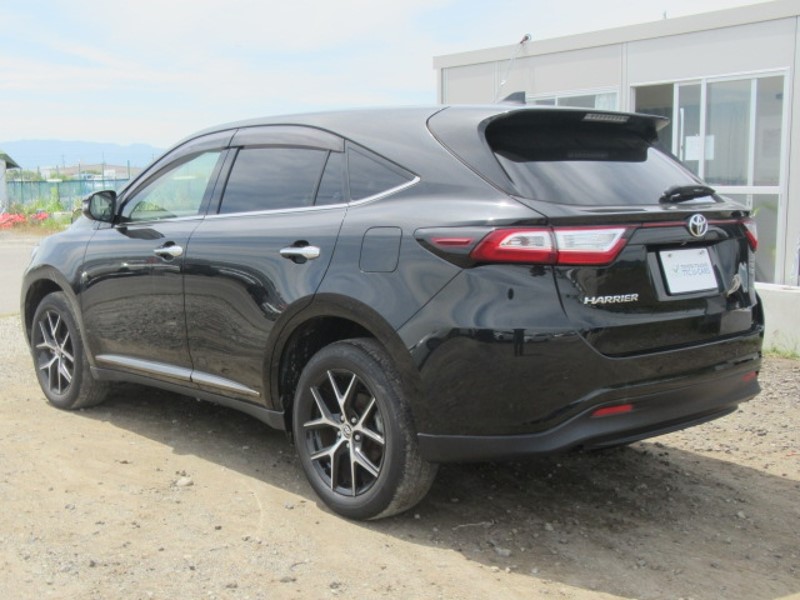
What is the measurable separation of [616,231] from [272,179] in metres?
1.88

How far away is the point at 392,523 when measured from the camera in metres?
4.03

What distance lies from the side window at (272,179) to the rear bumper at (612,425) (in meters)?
1.44

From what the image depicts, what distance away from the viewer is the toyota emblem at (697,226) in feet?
12.2

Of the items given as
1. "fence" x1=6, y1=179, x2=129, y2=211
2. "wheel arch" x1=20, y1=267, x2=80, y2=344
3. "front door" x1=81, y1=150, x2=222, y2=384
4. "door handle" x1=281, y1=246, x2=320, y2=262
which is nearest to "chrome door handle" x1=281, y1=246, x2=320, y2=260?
"door handle" x1=281, y1=246, x2=320, y2=262

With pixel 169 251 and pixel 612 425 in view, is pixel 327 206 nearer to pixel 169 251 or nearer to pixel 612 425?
pixel 169 251

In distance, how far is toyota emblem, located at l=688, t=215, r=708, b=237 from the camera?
371 cm

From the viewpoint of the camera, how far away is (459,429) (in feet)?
11.7

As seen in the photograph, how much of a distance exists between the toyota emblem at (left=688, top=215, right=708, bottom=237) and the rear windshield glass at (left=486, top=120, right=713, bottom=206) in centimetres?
17

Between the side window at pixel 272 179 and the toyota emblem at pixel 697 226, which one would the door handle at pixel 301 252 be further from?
the toyota emblem at pixel 697 226

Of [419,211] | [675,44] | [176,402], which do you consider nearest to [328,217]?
[419,211]

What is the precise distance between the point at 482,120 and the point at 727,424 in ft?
9.67

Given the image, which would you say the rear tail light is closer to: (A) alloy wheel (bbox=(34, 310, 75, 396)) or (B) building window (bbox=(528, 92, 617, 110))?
(A) alloy wheel (bbox=(34, 310, 75, 396))

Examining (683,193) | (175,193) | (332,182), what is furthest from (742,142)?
(332,182)

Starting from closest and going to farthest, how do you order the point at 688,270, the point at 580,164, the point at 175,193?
the point at 688,270 < the point at 580,164 < the point at 175,193
